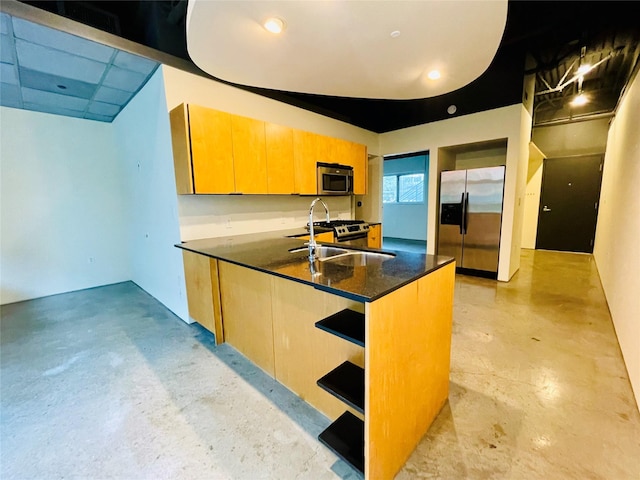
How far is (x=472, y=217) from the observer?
4527mm

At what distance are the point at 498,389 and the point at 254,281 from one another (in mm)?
1970

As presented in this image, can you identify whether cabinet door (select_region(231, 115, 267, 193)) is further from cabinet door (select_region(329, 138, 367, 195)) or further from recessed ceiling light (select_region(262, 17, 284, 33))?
cabinet door (select_region(329, 138, 367, 195))

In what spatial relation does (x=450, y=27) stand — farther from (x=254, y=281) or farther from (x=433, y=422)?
(x=433, y=422)

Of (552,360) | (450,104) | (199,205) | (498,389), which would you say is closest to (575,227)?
(450,104)

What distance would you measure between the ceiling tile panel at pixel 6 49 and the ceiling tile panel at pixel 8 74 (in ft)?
0.41

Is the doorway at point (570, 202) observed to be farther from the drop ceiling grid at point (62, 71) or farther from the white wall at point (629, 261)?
the drop ceiling grid at point (62, 71)

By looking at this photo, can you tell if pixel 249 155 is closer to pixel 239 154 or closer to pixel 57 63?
pixel 239 154

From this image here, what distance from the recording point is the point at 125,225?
4.89m

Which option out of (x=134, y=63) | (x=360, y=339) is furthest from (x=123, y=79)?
(x=360, y=339)

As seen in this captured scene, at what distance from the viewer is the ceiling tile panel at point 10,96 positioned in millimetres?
3177

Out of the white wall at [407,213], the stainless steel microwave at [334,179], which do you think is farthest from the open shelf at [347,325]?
the white wall at [407,213]

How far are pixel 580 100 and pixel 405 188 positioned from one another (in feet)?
14.3

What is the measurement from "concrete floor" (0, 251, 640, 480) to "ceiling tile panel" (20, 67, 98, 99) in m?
2.85

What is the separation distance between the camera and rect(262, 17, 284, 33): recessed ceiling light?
6.00ft
